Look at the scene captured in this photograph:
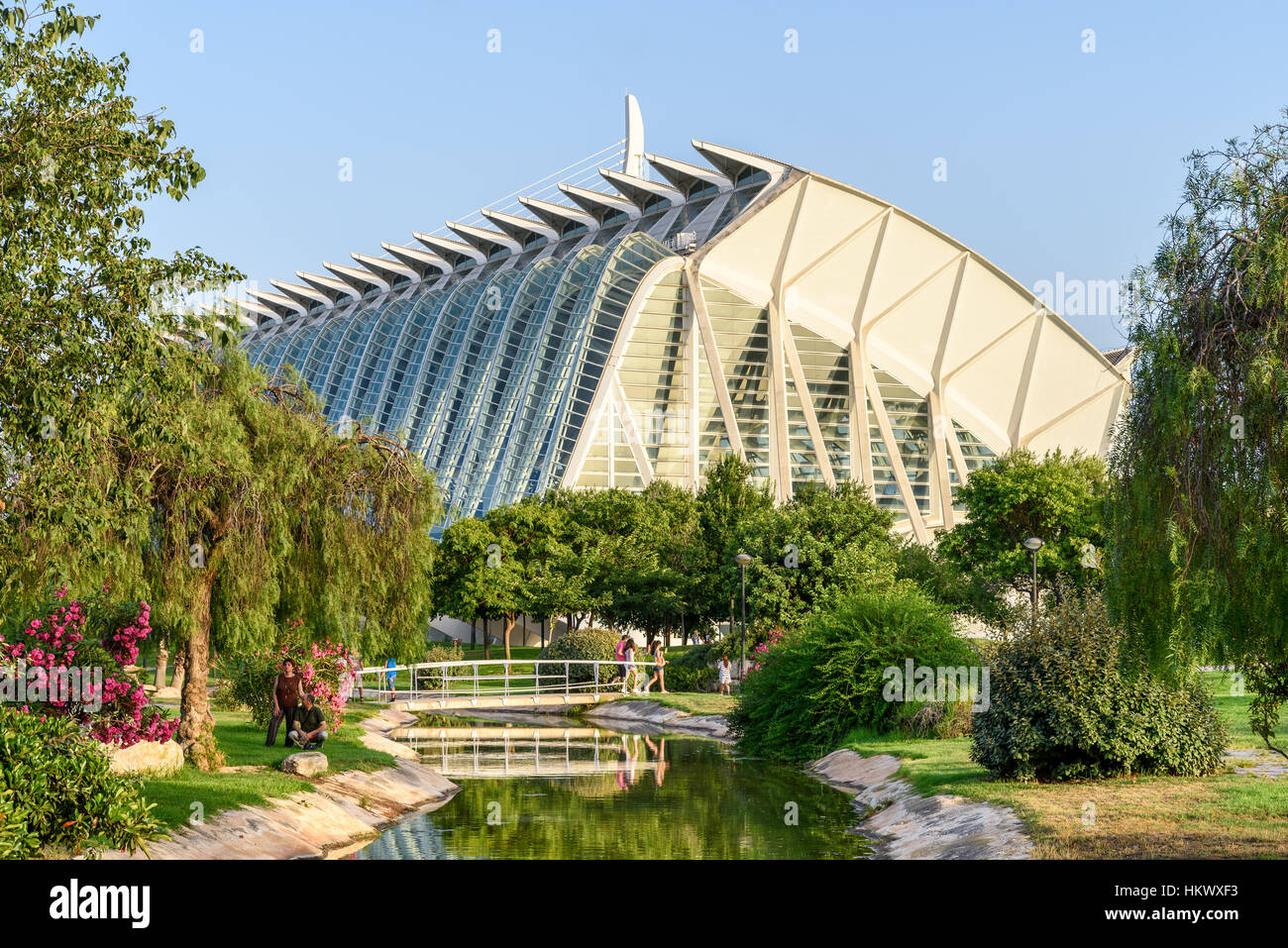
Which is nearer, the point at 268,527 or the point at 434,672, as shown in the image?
the point at 268,527

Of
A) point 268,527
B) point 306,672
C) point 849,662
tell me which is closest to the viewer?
point 268,527

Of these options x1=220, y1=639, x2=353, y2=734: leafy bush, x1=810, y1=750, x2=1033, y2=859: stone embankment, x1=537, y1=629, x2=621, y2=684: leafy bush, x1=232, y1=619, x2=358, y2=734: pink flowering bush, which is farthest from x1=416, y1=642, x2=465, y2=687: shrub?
x1=810, y1=750, x2=1033, y2=859: stone embankment

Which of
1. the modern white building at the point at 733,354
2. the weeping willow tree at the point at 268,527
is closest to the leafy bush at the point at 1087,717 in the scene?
the weeping willow tree at the point at 268,527

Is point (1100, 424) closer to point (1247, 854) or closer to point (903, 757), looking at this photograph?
point (903, 757)

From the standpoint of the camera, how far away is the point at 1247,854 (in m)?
12.5

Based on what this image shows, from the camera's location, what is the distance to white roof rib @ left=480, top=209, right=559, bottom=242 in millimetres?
78787

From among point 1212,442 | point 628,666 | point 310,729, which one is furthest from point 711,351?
point 1212,442

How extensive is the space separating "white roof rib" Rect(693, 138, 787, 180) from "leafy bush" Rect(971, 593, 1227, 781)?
52342mm

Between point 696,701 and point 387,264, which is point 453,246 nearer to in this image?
point 387,264

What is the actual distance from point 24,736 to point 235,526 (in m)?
7.14

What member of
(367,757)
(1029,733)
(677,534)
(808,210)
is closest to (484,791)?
(367,757)

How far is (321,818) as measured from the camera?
Result: 57.4 feet

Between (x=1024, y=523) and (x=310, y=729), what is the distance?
3493cm

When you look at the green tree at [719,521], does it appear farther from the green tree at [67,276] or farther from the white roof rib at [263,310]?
the white roof rib at [263,310]
